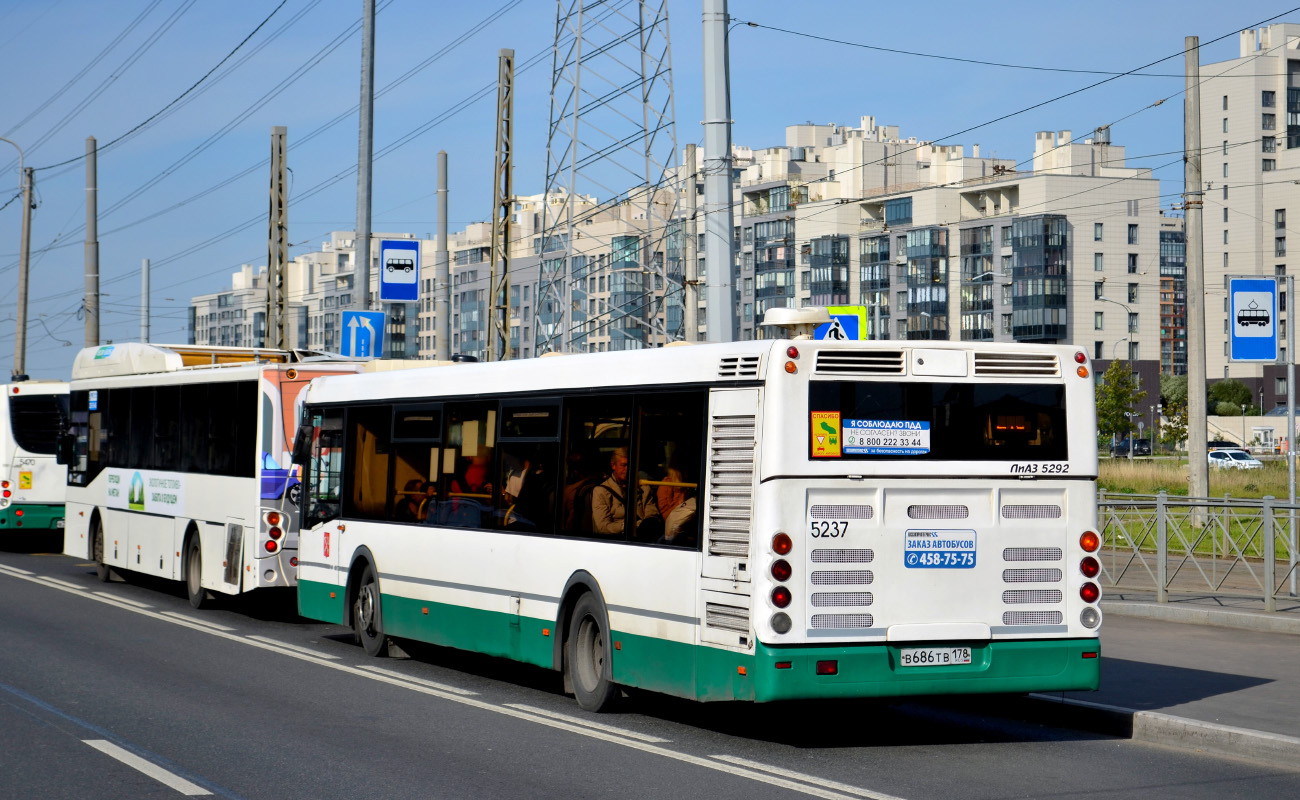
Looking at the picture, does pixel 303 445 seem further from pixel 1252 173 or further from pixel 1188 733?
pixel 1252 173

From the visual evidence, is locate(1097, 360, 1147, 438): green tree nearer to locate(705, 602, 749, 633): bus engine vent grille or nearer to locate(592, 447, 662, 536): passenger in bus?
locate(592, 447, 662, 536): passenger in bus

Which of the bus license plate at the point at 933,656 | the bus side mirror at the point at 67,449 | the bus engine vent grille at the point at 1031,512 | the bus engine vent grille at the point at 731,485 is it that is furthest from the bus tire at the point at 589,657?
the bus side mirror at the point at 67,449

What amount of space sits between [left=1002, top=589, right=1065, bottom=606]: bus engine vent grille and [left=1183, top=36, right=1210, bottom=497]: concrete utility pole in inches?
644

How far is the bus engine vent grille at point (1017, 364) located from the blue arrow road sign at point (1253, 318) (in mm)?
8019

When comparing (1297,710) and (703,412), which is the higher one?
(703,412)

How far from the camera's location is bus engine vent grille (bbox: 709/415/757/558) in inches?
380

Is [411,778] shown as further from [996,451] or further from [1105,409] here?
[1105,409]

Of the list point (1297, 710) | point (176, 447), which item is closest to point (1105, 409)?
point (176, 447)

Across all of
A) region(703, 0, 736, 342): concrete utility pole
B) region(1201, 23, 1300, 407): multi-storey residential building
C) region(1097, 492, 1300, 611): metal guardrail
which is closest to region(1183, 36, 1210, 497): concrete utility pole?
region(1097, 492, 1300, 611): metal guardrail

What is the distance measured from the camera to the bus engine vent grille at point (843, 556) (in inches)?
375

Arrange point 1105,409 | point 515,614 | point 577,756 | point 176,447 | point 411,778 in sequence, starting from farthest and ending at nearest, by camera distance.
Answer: point 1105,409 < point 176,447 < point 515,614 < point 577,756 < point 411,778

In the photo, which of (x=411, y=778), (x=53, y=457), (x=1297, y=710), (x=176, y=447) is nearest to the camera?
(x=411, y=778)

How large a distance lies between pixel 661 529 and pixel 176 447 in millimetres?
11375

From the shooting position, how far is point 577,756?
9.38 metres
